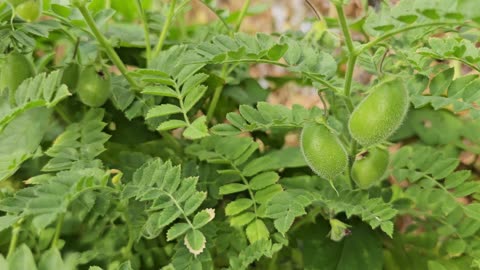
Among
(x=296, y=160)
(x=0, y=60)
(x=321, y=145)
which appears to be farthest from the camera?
(x=296, y=160)

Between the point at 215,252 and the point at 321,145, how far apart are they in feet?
0.92

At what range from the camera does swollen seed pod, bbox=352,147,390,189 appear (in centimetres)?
95

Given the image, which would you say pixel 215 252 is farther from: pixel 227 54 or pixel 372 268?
pixel 227 54

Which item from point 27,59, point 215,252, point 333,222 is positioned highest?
point 27,59

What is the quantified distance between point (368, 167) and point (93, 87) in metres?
0.42

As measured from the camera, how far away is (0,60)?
39.6 inches

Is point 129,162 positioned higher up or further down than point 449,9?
further down

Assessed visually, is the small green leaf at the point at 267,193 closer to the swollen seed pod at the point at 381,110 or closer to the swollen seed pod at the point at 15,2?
the swollen seed pod at the point at 381,110

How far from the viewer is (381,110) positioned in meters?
0.86

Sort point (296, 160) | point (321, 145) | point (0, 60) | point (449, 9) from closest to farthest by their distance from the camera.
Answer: point (449, 9) < point (321, 145) < point (0, 60) < point (296, 160)

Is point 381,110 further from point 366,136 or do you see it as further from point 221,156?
point 221,156

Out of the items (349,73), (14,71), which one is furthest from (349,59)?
(14,71)

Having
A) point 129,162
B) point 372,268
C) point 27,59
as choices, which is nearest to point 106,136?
point 129,162

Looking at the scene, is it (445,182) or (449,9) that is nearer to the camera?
(449,9)
